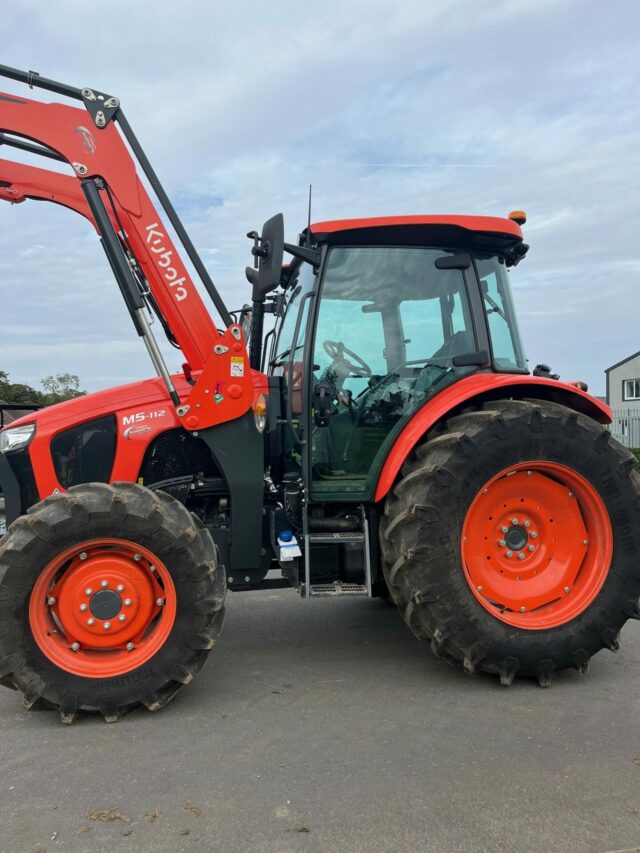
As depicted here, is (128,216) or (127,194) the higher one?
(127,194)

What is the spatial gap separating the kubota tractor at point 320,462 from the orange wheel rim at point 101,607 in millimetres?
11

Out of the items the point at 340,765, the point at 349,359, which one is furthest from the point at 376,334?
the point at 340,765

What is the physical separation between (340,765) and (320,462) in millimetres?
1645

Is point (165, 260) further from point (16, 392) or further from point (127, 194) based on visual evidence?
point (16, 392)

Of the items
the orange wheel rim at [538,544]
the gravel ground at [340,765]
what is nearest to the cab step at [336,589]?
the gravel ground at [340,765]

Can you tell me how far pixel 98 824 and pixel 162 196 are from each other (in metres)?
3.07

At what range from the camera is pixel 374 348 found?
3.89m

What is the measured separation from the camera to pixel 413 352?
393cm

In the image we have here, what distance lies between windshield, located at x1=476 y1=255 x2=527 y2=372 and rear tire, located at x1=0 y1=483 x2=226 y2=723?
6.89 feet

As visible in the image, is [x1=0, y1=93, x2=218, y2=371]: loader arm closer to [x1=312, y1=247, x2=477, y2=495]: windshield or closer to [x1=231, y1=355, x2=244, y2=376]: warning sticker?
[x1=231, y1=355, x2=244, y2=376]: warning sticker

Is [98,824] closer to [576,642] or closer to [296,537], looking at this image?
[296,537]

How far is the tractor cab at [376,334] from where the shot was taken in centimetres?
376

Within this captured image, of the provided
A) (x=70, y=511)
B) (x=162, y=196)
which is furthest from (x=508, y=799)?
(x=162, y=196)

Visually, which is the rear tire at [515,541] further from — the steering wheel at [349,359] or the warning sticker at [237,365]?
the warning sticker at [237,365]
